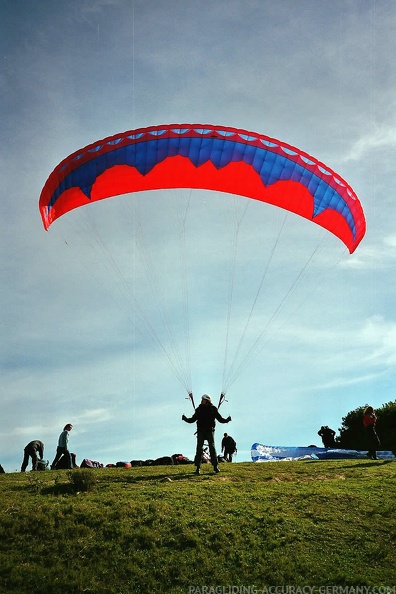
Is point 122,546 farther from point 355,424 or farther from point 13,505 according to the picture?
point 355,424

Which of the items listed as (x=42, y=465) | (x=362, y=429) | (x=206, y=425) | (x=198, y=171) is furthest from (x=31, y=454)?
(x=362, y=429)

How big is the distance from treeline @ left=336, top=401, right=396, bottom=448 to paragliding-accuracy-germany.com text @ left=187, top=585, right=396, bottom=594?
2019cm

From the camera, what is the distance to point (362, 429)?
1244 inches

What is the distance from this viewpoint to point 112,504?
38.6 ft

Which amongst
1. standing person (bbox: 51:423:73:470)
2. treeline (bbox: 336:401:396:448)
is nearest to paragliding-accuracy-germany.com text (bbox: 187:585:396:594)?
standing person (bbox: 51:423:73:470)

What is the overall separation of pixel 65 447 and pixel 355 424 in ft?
62.8

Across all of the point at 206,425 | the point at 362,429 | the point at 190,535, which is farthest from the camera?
the point at 362,429

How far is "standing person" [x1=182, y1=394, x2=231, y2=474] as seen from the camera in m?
15.8

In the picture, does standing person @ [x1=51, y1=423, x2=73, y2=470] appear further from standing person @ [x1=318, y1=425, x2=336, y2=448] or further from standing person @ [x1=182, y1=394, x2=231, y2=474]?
standing person @ [x1=318, y1=425, x2=336, y2=448]

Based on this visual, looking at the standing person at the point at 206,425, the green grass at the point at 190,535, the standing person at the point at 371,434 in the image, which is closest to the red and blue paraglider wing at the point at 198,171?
the standing person at the point at 206,425

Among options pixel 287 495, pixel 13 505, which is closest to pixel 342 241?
pixel 287 495

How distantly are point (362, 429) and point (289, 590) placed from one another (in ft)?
79.0

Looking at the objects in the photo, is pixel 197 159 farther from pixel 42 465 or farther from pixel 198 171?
pixel 42 465

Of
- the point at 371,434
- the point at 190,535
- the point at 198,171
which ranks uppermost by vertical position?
the point at 198,171
